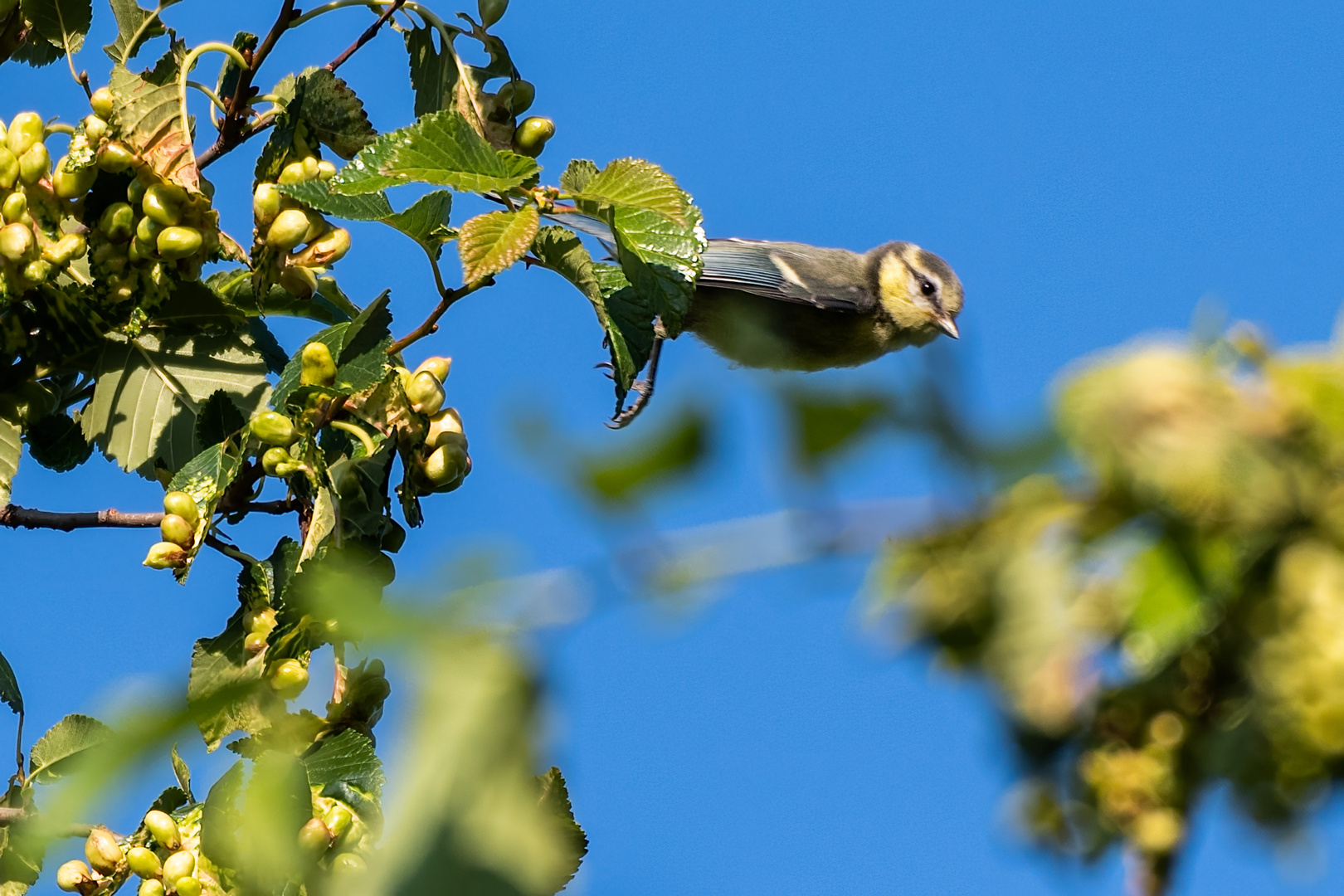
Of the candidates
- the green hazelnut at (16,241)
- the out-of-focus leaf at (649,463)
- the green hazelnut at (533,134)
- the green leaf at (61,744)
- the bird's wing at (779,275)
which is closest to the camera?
the out-of-focus leaf at (649,463)

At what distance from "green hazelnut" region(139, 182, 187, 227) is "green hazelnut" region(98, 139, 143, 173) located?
0.05 metres

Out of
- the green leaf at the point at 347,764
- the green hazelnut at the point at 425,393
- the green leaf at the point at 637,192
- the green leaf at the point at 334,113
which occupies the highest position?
the green leaf at the point at 334,113

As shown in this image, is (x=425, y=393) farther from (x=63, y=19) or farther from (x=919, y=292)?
(x=919, y=292)

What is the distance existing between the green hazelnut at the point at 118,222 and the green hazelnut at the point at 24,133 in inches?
5.8

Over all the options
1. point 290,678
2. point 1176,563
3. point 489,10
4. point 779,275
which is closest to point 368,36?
point 489,10

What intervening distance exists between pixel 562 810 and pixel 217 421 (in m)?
0.90

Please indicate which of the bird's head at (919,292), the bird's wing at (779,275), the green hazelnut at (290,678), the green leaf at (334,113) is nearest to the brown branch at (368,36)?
the green leaf at (334,113)

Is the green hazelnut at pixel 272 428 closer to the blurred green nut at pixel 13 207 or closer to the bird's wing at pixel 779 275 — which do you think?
the blurred green nut at pixel 13 207

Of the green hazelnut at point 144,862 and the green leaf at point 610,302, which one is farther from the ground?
the green leaf at point 610,302

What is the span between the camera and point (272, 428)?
1.79 meters

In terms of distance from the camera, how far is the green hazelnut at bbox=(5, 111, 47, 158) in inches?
78.5

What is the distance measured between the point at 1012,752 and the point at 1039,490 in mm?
146

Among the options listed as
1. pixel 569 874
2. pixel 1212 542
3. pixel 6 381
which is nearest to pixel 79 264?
pixel 6 381

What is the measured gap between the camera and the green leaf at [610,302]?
1.97 metres
